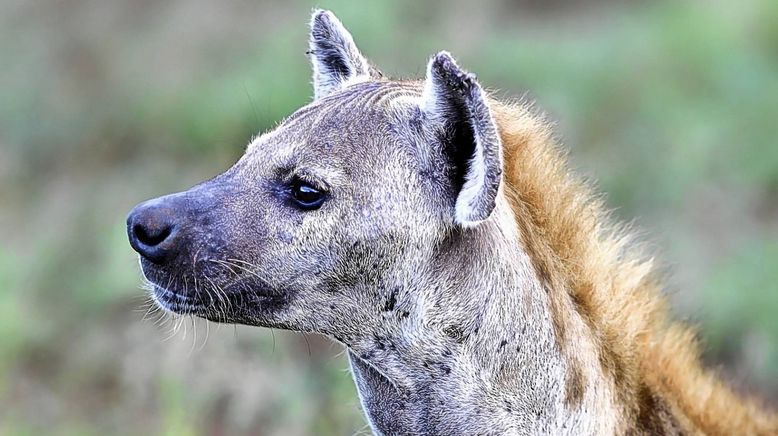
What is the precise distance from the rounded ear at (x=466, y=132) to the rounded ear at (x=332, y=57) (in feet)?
1.80

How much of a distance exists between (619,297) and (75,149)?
587 cm

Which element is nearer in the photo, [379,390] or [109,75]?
[379,390]

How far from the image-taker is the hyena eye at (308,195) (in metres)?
3.43

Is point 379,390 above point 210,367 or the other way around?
above

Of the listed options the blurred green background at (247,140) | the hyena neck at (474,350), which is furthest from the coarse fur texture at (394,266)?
the blurred green background at (247,140)

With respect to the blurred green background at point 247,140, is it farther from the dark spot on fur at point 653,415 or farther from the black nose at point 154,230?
the dark spot on fur at point 653,415

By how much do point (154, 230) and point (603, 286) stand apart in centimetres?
128

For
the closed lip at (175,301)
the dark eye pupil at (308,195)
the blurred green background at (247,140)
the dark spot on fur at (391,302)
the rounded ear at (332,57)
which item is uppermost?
the rounded ear at (332,57)

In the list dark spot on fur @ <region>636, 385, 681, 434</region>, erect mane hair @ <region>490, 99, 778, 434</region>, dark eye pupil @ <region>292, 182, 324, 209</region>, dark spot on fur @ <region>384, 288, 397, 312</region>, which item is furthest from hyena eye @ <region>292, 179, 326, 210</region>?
dark spot on fur @ <region>636, 385, 681, 434</region>

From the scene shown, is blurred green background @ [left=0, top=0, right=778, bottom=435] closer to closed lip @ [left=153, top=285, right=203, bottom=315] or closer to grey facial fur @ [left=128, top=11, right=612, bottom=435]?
closed lip @ [left=153, top=285, right=203, bottom=315]

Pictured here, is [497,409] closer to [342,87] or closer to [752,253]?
[342,87]

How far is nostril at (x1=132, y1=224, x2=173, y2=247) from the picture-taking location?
338 centimetres

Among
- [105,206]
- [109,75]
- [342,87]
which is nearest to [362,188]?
[342,87]

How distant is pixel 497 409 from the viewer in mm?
3457
